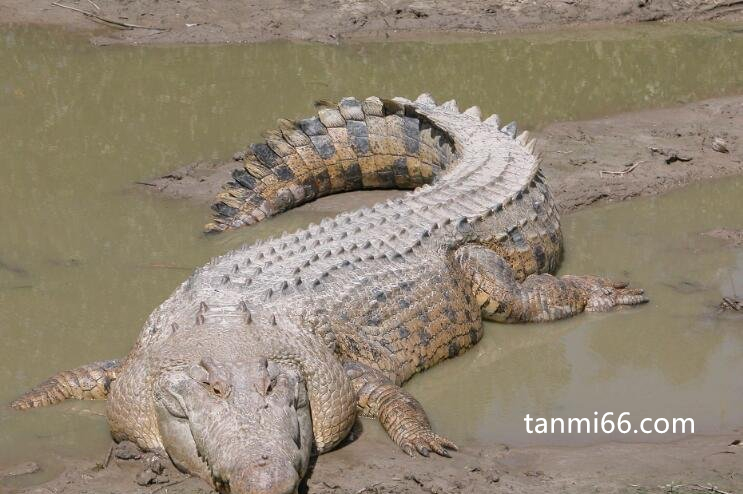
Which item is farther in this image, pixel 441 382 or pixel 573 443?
pixel 441 382

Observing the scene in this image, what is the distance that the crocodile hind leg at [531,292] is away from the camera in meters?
6.58

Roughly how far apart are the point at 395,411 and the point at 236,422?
97 cm

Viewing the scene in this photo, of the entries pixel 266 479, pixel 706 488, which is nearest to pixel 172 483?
pixel 266 479

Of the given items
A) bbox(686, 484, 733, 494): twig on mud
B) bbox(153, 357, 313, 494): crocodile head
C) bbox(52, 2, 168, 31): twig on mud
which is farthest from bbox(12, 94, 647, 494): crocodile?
bbox(52, 2, 168, 31): twig on mud

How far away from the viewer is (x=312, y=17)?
479 inches

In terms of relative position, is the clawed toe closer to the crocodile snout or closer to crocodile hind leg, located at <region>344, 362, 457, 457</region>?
crocodile hind leg, located at <region>344, 362, 457, 457</region>

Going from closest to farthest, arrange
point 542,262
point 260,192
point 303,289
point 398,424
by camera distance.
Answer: point 398,424
point 303,289
point 542,262
point 260,192

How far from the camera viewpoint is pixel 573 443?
18.1 ft

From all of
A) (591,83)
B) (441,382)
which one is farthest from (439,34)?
(441,382)

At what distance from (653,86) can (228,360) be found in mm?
7025

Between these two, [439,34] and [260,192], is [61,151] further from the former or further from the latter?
[439,34]

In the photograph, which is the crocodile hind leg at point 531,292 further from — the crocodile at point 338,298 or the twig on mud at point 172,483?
the twig on mud at point 172,483

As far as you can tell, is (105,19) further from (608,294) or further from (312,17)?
(608,294)

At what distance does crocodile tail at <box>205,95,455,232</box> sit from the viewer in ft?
26.6
